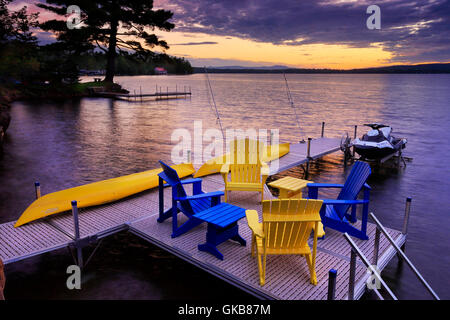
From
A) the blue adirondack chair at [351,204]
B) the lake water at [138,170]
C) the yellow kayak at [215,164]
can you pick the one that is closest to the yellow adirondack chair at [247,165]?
the yellow kayak at [215,164]

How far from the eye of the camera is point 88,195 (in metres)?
6.53

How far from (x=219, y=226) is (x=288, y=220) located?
1.00 meters

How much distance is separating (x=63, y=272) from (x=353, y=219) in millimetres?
5138

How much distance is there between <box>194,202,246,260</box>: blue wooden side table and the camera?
4734 millimetres

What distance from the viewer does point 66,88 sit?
38.7m

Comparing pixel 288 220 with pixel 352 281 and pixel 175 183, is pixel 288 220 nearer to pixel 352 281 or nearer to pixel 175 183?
pixel 352 281

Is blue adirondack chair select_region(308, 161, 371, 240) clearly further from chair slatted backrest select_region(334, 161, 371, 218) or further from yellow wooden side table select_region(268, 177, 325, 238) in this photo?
yellow wooden side table select_region(268, 177, 325, 238)

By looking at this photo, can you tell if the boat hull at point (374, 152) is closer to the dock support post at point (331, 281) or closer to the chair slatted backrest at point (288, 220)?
the chair slatted backrest at point (288, 220)

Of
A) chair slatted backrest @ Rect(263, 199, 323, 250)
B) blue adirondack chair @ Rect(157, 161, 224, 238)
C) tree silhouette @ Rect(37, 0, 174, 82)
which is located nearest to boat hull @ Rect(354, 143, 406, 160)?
blue adirondack chair @ Rect(157, 161, 224, 238)

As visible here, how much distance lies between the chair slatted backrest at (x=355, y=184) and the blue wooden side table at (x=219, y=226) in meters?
1.79

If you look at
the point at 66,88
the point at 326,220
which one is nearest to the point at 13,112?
the point at 66,88

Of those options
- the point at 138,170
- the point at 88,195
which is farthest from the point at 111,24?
the point at 88,195

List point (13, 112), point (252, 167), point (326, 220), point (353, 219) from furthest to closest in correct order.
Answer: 1. point (13, 112)
2. point (252, 167)
3. point (353, 219)
4. point (326, 220)
